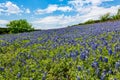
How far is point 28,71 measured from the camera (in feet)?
19.3

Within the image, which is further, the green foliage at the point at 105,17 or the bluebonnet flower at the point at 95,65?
the green foliage at the point at 105,17

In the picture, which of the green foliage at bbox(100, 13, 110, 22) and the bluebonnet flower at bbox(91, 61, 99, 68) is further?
the green foliage at bbox(100, 13, 110, 22)

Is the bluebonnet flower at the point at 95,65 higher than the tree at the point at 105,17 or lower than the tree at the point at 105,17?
lower

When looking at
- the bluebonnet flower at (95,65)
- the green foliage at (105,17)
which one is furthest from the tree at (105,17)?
the bluebonnet flower at (95,65)

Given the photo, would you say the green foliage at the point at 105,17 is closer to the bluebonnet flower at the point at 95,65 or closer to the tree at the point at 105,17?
the tree at the point at 105,17

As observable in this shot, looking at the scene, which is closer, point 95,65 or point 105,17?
point 95,65

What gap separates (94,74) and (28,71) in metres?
1.57

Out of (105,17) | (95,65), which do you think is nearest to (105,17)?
(105,17)

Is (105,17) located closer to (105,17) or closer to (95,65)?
(105,17)

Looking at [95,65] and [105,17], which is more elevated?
[105,17]

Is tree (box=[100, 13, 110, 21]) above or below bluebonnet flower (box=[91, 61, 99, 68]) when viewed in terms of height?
above

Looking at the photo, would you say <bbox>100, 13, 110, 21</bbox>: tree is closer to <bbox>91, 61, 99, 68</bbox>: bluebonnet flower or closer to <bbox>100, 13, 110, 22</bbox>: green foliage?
<bbox>100, 13, 110, 22</bbox>: green foliage

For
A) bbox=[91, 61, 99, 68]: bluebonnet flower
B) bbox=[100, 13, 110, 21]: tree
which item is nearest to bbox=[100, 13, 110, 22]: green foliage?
bbox=[100, 13, 110, 21]: tree

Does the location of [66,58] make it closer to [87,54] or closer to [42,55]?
[87,54]
